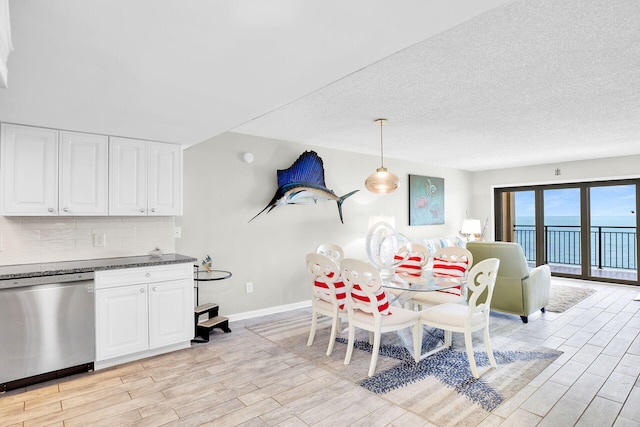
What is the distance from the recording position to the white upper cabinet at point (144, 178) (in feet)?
10.9

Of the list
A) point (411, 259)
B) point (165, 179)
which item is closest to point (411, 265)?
point (411, 259)

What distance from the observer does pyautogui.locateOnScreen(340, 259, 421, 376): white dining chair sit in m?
2.79

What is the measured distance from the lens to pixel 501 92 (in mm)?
3102

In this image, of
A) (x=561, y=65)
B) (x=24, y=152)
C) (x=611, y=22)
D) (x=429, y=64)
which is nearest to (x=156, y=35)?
(x=429, y=64)

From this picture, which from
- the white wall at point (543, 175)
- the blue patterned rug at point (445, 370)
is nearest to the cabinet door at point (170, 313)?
the blue patterned rug at point (445, 370)

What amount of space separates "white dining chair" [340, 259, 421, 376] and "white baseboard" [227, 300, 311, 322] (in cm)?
182

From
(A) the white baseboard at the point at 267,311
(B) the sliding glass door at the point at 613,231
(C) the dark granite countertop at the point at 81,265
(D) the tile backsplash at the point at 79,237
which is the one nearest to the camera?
(C) the dark granite countertop at the point at 81,265

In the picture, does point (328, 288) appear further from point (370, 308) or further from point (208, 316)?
point (208, 316)

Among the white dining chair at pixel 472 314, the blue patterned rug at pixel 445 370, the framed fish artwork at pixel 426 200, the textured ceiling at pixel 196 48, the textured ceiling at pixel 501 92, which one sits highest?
the textured ceiling at pixel 501 92

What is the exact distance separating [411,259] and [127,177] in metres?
3.10

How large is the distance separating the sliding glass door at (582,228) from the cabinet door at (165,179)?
285 inches

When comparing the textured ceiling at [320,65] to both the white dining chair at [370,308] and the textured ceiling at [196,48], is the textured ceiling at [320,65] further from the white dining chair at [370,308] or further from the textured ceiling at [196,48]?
the white dining chair at [370,308]

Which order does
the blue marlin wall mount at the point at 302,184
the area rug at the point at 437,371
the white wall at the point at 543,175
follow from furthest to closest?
the white wall at the point at 543,175 < the blue marlin wall mount at the point at 302,184 < the area rug at the point at 437,371

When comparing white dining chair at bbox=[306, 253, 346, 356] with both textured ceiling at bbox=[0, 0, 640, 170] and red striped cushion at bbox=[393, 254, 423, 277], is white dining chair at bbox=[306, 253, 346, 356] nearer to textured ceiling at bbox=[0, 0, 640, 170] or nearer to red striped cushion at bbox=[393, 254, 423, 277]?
red striped cushion at bbox=[393, 254, 423, 277]
